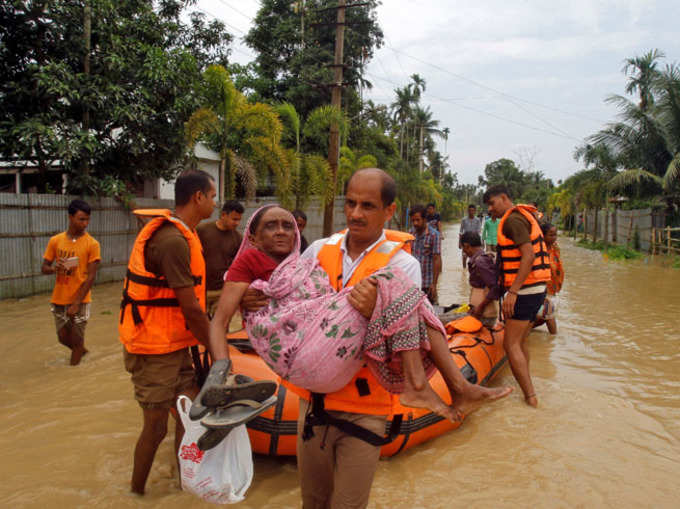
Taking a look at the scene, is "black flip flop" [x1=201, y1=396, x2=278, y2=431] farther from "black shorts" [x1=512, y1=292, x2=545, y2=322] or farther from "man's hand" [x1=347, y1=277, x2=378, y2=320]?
"black shorts" [x1=512, y1=292, x2=545, y2=322]

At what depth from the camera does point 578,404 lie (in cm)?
479

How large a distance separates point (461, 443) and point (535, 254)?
1783mm

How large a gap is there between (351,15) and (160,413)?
24.9 m

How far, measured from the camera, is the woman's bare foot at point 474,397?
1809 millimetres

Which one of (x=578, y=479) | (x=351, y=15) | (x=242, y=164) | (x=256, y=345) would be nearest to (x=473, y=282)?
(x=578, y=479)

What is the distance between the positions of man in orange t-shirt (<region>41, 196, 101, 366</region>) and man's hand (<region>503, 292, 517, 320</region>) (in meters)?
4.07

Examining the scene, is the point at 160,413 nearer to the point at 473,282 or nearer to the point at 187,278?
the point at 187,278

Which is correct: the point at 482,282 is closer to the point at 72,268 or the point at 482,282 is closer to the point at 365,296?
the point at 365,296

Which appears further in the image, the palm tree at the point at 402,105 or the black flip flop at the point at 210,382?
the palm tree at the point at 402,105

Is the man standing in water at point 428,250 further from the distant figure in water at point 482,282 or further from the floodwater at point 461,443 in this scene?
the floodwater at point 461,443

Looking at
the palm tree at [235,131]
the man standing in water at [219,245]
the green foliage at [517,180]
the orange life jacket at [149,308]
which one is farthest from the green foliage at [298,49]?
the green foliage at [517,180]

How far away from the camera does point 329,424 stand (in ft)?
6.46

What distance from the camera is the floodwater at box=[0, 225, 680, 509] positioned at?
3.22 m

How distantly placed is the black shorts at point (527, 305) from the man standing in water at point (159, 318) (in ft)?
9.43
